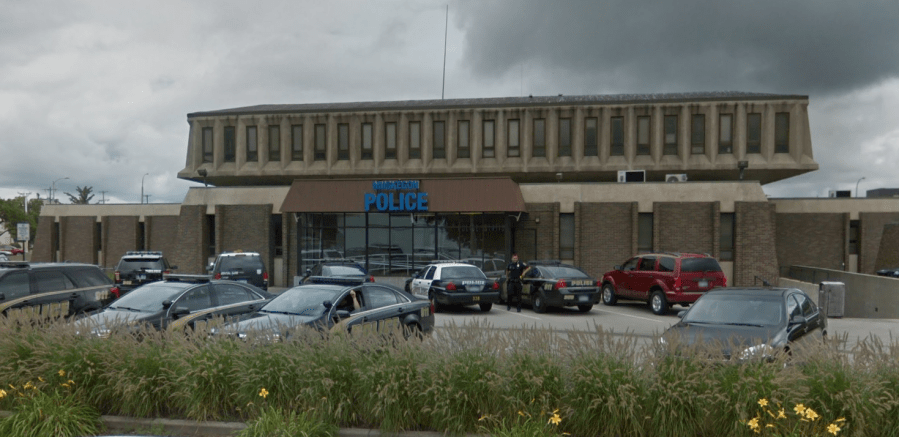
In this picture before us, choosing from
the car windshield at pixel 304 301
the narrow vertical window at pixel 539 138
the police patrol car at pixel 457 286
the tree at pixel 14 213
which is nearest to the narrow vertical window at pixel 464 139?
the narrow vertical window at pixel 539 138

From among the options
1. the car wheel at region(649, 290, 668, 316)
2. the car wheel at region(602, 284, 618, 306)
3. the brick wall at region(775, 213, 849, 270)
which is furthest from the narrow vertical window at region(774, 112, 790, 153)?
the car wheel at region(649, 290, 668, 316)

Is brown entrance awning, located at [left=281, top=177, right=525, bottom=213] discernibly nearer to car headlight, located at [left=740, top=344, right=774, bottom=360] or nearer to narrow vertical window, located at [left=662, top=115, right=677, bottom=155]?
narrow vertical window, located at [left=662, top=115, right=677, bottom=155]

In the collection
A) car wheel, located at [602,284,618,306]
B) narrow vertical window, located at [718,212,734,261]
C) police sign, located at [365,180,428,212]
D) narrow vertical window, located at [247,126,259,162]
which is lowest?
car wheel, located at [602,284,618,306]

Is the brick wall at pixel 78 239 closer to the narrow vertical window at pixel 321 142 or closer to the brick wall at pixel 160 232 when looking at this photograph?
the brick wall at pixel 160 232

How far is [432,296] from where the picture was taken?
17.8 m

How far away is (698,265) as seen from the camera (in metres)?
17.5

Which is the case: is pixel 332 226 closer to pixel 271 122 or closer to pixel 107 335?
pixel 271 122

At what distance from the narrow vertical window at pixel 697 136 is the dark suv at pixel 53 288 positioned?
31.2 m

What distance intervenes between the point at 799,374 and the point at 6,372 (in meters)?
8.46

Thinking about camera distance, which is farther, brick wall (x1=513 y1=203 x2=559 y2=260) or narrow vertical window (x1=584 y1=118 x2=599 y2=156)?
narrow vertical window (x1=584 y1=118 x2=599 y2=156)

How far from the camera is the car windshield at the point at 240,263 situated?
20.0 metres

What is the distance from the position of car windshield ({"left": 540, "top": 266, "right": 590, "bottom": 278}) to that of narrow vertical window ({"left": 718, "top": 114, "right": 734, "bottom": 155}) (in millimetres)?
21106

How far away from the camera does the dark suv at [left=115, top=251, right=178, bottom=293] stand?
19406 mm

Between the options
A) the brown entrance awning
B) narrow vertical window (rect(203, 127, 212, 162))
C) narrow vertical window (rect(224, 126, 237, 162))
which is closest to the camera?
the brown entrance awning
